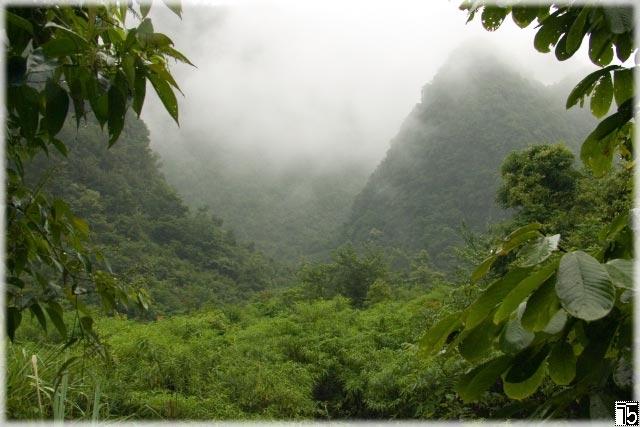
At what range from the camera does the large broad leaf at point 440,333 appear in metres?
0.55

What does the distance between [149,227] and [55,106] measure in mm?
16219

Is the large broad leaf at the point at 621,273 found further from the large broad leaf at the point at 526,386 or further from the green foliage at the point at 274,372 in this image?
the green foliage at the point at 274,372

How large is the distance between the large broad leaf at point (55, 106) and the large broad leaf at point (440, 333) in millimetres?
540

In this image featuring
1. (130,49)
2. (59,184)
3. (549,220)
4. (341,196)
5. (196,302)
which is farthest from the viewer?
(341,196)

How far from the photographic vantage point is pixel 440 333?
22.2 inches

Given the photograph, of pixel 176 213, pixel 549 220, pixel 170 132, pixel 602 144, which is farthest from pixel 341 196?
pixel 602 144

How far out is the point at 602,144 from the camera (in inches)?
32.6

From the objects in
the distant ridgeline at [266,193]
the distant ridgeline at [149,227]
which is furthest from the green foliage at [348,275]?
the distant ridgeline at [266,193]

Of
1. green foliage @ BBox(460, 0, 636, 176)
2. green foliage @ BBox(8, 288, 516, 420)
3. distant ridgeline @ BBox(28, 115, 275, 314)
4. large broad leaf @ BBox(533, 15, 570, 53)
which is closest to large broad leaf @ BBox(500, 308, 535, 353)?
green foliage @ BBox(460, 0, 636, 176)

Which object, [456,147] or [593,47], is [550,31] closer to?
[593,47]

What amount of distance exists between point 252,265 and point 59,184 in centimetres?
669

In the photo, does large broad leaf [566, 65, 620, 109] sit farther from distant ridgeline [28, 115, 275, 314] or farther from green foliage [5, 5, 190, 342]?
distant ridgeline [28, 115, 275, 314]

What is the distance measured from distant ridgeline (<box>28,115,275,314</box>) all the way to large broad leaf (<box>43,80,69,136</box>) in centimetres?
1094

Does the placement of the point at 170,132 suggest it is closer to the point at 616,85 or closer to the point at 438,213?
the point at 438,213
